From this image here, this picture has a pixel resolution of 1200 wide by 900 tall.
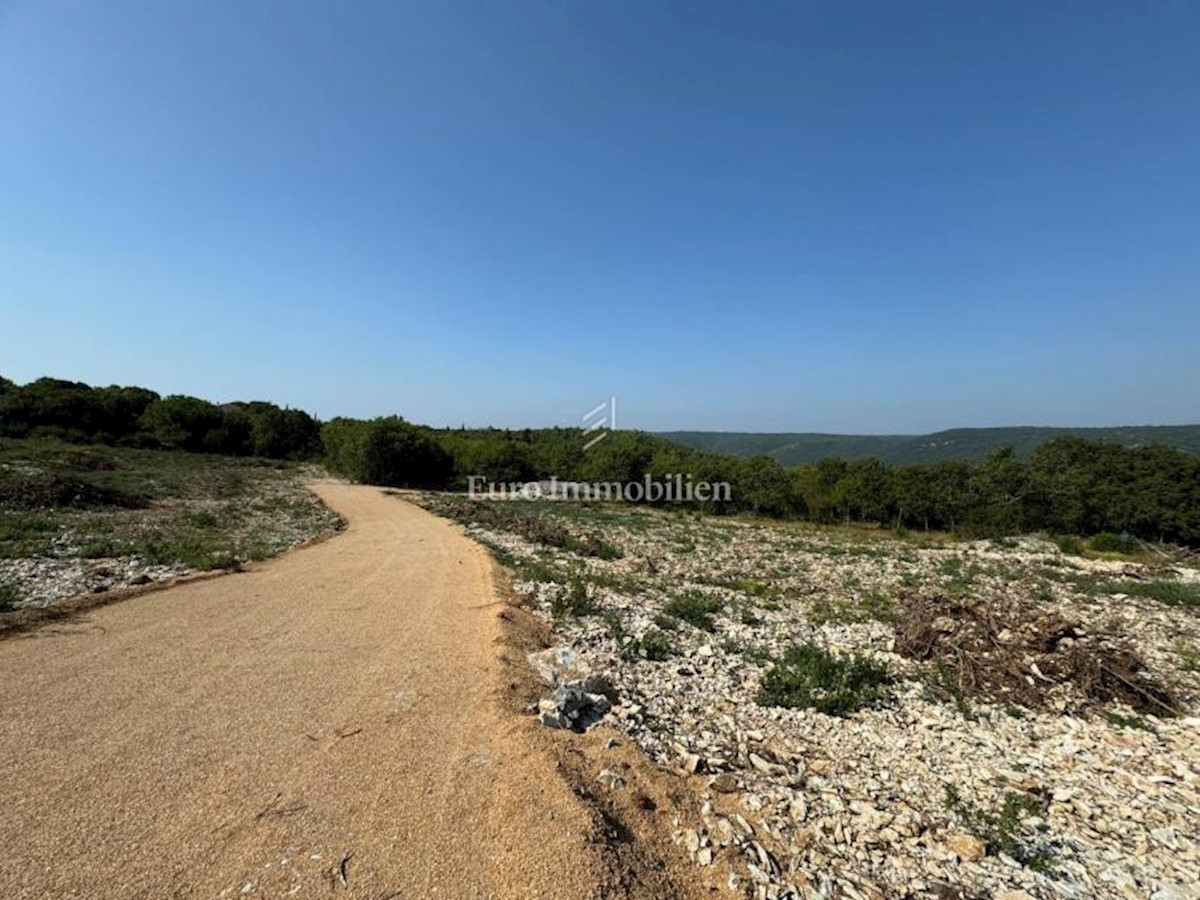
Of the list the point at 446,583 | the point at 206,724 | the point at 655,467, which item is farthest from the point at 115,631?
the point at 655,467

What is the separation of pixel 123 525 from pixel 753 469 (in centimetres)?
5949

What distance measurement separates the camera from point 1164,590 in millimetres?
17531

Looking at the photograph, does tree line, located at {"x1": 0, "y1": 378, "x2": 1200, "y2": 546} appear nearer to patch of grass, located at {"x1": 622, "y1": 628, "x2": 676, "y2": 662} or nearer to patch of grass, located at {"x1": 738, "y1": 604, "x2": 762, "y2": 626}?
patch of grass, located at {"x1": 738, "y1": 604, "x2": 762, "y2": 626}

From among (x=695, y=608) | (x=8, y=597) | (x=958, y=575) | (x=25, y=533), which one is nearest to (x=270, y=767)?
(x=695, y=608)

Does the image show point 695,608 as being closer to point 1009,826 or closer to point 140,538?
point 1009,826

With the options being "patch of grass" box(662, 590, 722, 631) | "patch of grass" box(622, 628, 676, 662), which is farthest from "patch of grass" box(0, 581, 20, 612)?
"patch of grass" box(662, 590, 722, 631)

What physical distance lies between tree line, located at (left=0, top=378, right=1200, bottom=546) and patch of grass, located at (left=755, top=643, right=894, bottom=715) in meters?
54.0

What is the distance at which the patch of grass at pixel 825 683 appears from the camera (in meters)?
7.86

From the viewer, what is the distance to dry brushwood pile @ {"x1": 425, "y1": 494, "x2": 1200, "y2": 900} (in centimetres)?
479

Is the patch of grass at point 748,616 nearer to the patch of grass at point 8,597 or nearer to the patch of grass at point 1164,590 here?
the patch of grass at point 1164,590

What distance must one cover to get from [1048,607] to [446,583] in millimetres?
16526

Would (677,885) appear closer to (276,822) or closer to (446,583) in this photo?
(276,822)

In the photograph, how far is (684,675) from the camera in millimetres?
8859

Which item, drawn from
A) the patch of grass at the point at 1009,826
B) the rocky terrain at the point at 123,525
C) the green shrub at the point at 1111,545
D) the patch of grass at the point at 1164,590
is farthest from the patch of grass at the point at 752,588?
the green shrub at the point at 1111,545
